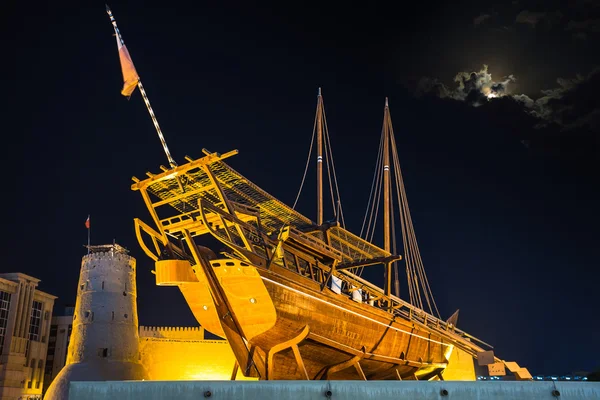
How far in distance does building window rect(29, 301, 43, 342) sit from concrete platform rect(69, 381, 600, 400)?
22042 mm

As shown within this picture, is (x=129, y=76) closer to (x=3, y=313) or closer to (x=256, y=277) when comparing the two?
(x=256, y=277)

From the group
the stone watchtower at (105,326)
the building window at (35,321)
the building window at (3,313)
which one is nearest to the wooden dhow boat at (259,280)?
the stone watchtower at (105,326)

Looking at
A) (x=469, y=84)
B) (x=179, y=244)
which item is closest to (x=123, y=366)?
(x=179, y=244)

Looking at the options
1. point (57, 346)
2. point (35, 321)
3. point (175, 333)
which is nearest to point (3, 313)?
point (35, 321)

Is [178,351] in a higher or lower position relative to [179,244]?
lower

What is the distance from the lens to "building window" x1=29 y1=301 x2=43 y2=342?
2789 centimetres

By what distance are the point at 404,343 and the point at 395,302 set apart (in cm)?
158

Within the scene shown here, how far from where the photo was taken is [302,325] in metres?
13.6

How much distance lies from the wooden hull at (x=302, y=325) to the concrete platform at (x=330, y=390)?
429 centimetres

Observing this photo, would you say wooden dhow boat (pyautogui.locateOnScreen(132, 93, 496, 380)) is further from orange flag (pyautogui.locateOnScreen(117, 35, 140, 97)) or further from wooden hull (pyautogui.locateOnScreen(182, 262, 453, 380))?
orange flag (pyautogui.locateOnScreen(117, 35, 140, 97))

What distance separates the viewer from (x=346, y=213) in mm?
44375

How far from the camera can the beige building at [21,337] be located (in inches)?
993

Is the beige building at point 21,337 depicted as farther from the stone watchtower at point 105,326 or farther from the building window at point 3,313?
the stone watchtower at point 105,326

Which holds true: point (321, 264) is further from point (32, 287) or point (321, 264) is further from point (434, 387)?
point (32, 287)
